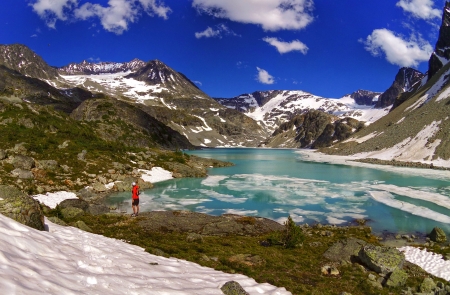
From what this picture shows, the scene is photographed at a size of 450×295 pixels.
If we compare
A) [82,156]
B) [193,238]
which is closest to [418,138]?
[82,156]

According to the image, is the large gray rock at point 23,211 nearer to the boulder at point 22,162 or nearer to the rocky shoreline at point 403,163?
the boulder at point 22,162

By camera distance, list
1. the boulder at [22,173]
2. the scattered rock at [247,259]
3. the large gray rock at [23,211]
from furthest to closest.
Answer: the boulder at [22,173] < the scattered rock at [247,259] < the large gray rock at [23,211]

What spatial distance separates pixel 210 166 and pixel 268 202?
156 ft

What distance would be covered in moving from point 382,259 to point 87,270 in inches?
542

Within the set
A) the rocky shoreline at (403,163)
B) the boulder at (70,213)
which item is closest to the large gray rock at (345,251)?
the boulder at (70,213)

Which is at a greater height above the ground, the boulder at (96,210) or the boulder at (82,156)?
the boulder at (82,156)

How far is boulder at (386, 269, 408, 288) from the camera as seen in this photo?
1323 cm

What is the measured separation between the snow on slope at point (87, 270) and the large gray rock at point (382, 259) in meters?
6.40

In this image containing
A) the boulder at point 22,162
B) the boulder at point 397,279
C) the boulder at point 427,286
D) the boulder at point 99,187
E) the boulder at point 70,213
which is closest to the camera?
the boulder at point 427,286

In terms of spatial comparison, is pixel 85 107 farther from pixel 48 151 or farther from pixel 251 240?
pixel 251 240

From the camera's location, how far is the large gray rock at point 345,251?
54.9 feet

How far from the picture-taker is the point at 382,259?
593 inches

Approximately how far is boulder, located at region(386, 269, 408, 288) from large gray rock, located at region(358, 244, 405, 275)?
567 millimetres

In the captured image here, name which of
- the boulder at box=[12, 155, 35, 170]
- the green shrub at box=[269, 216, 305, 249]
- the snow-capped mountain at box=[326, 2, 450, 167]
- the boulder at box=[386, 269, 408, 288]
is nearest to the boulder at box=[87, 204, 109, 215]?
the green shrub at box=[269, 216, 305, 249]
